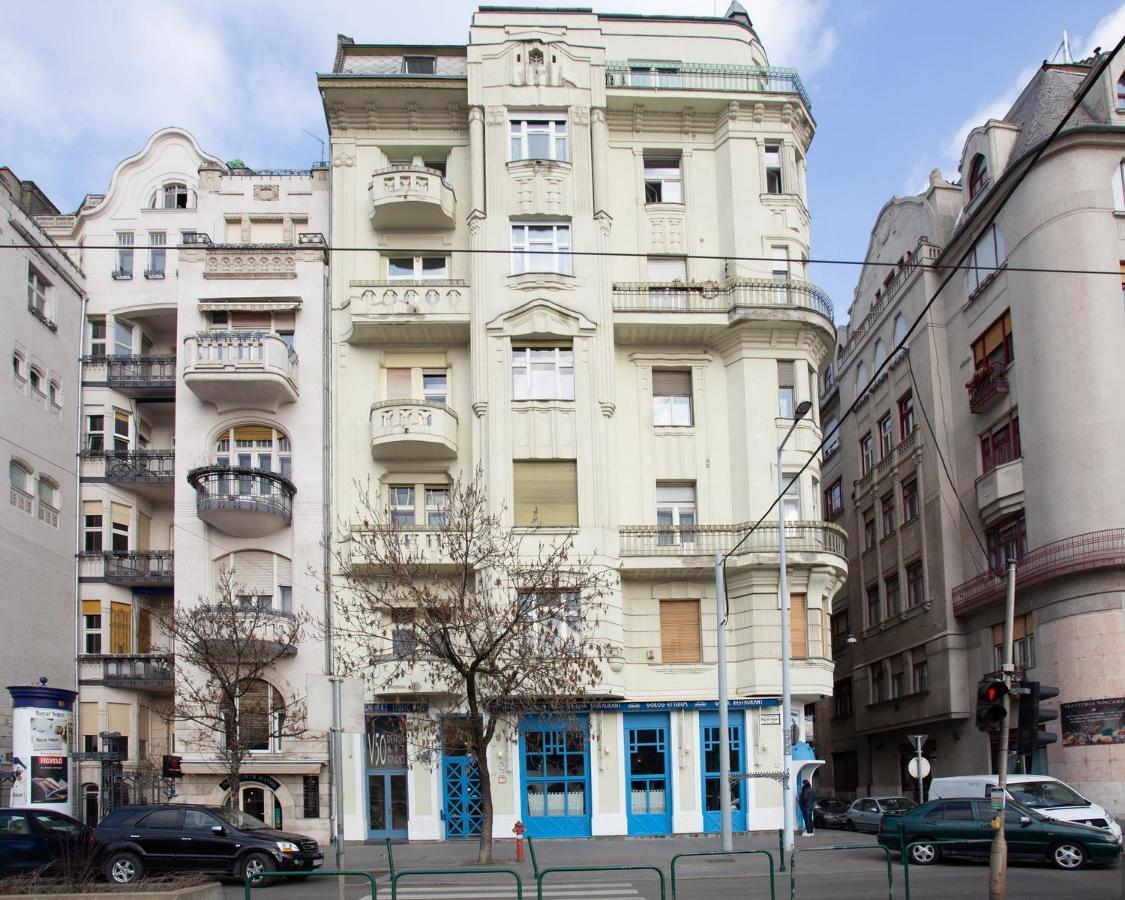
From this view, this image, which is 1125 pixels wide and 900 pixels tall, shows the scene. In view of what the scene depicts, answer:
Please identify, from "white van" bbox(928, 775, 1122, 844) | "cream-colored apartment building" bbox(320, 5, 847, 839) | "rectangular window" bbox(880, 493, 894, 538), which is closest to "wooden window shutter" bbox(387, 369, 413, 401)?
"cream-colored apartment building" bbox(320, 5, 847, 839)

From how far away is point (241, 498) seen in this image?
3656cm

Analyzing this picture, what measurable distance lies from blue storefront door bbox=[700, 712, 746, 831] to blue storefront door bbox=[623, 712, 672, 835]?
1.04 m

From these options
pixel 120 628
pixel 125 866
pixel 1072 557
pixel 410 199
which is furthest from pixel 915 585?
pixel 125 866

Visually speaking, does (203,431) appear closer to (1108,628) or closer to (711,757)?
(711,757)

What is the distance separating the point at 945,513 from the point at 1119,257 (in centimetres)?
1127

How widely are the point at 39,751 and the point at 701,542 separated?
715 inches

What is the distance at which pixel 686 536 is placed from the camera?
38.0m

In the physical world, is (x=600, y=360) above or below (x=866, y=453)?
below

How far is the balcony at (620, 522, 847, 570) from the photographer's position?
37406 mm

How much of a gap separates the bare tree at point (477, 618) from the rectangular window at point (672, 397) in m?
5.57

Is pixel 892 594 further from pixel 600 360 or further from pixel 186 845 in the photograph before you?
pixel 186 845

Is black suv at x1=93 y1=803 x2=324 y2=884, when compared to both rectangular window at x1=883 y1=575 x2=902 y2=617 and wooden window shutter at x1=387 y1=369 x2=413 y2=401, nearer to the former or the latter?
wooden window shutter at x1=387 y1=369 x2=413 y2=401

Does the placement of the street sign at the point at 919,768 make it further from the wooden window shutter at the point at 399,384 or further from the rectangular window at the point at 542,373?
the wooden window shutter at the point at 399,384

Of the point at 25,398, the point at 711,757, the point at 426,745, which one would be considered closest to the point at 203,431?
the point at 25,398
